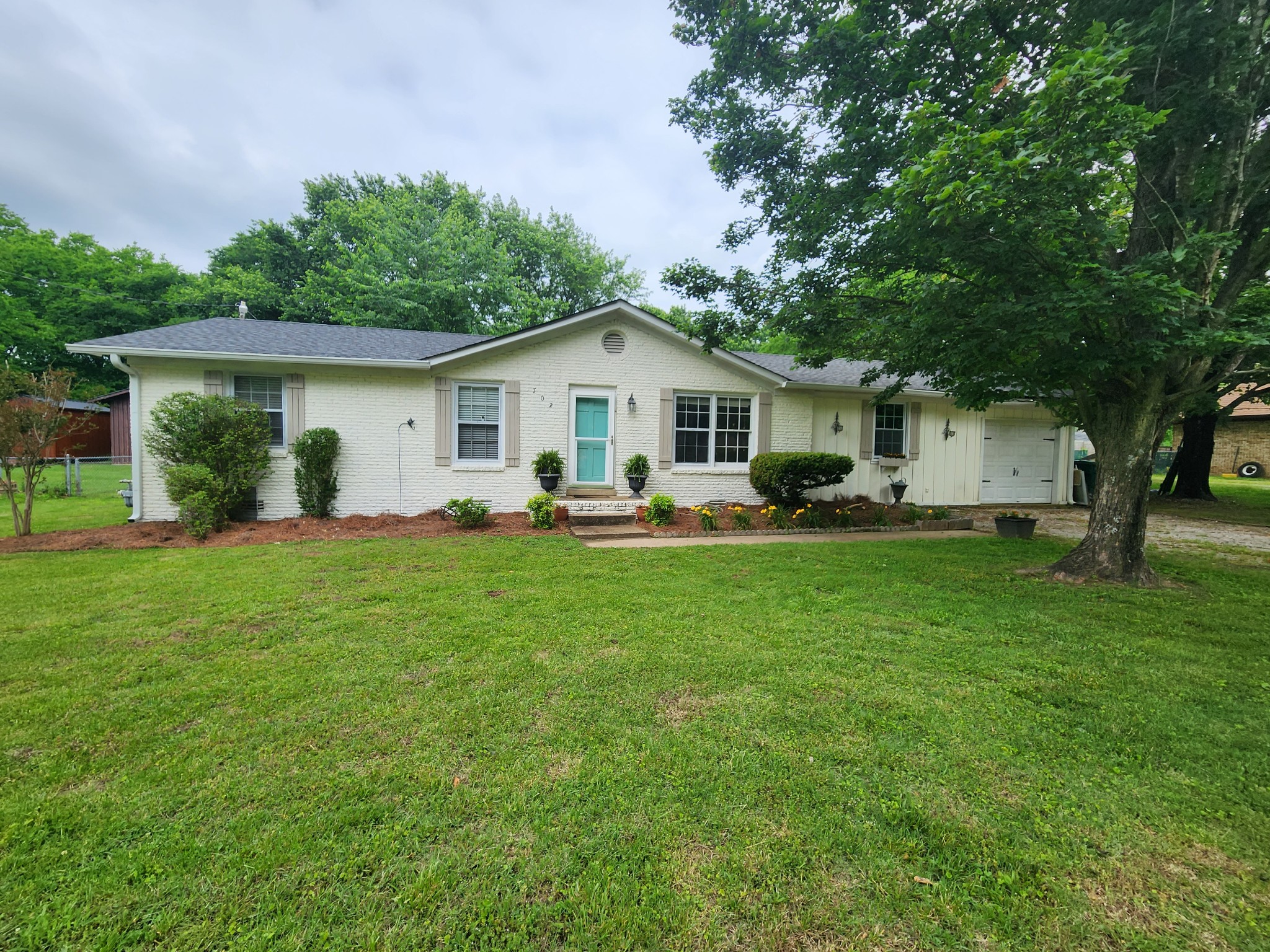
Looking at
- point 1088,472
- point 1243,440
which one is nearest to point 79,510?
point 1088,472

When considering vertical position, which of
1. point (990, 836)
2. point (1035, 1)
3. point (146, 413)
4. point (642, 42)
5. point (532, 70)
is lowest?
point (990, 836)

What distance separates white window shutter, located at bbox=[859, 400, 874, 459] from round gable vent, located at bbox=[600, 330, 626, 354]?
18.6 ft

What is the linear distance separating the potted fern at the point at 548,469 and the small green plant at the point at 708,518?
271cm

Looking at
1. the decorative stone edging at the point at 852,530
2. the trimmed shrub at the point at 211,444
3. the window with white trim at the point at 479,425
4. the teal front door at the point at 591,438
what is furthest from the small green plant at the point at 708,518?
the trimmed shrub at the point at 211,444

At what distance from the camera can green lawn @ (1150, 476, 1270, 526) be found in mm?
11141

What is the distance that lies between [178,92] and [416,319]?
8.77m

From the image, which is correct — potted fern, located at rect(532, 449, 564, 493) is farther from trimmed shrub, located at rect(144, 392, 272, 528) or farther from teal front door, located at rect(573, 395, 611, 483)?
trimmed shrub, located at rect(144, 392, 272, 528)

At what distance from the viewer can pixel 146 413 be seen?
8164 millimetres

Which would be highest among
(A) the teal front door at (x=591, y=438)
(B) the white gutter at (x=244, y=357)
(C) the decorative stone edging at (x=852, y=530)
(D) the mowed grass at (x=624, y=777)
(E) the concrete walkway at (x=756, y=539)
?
(B) the white gutter at (x=244, y=357)

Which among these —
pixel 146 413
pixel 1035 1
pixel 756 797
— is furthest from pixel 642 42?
pixel 756 797

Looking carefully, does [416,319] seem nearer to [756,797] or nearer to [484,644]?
[484,644]

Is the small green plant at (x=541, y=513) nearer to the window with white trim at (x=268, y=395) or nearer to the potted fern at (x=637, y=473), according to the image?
the potted fern at (x=637, y=473)

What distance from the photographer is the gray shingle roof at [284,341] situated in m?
8.13

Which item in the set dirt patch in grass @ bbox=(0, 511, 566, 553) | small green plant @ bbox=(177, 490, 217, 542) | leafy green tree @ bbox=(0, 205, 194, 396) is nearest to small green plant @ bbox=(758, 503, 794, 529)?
dirt patch in grass @ bbox=(0, 511, 566, 553)
